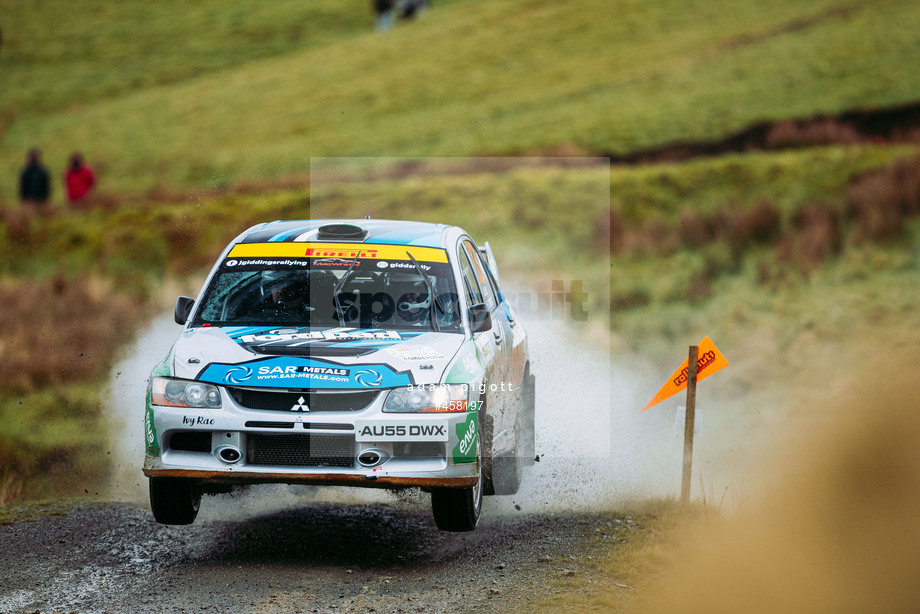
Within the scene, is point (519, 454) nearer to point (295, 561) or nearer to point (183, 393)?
point (295, 561)

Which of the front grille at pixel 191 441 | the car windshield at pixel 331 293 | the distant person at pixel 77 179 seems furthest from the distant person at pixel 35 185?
the front grille at pixel 191 441

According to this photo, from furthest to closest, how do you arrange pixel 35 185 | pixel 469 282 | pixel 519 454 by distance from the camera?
pixel 35 185 < pixel 519 454 < pixel 469 282

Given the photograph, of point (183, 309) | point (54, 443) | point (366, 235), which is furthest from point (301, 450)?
point (54, 443)

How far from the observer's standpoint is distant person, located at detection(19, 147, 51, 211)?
29.5 metres

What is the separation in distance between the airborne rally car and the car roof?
0.8 inches

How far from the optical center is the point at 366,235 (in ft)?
24.8

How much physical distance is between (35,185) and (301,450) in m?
26.2

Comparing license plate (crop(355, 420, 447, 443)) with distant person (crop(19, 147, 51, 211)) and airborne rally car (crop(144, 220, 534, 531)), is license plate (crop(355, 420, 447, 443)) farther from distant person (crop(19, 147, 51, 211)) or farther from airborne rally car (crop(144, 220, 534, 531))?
distant person (crop(19, 147, 51, 211))

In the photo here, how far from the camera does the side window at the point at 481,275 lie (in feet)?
26.5

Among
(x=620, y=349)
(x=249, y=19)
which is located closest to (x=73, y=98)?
(x=249, y=19)

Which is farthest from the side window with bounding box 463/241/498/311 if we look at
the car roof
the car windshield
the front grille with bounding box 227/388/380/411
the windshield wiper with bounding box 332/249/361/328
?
the front grille with bounding box 227/388/380/411

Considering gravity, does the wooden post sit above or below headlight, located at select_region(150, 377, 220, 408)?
below

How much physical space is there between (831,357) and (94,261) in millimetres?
17751

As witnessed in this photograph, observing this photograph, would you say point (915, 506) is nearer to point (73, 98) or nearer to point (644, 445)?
point (644, 445)
